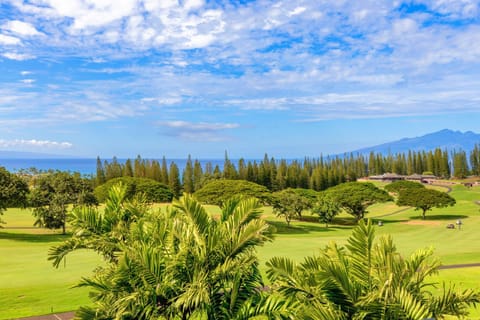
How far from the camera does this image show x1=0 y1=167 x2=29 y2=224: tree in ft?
133

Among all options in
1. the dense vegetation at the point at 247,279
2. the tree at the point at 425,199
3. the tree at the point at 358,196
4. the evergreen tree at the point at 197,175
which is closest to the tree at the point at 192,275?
the dense vegetation at the point at 247,279

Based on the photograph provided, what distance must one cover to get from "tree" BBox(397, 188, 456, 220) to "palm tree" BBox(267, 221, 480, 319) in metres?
61.2

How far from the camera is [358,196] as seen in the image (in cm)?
6344

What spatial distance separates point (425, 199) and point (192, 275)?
2486 inches

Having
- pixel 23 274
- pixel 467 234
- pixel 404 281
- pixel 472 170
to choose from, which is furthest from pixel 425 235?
pixel 472 170

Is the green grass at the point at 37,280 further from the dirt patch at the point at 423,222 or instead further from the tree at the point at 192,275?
the dirt patch at the point at 423,222

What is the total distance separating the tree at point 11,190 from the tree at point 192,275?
125ft

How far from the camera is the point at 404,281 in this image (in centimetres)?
690

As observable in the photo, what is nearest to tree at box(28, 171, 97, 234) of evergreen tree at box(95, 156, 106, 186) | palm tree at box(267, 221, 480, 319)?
palm tree at box(267, 221, 480, 319)

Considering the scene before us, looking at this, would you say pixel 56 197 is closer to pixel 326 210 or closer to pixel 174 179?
pixel 326 210

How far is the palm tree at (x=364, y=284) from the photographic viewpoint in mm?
6375

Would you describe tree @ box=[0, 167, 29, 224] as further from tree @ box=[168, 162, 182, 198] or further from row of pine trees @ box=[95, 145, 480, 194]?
tree @ box=[168, 162, 182, 198]

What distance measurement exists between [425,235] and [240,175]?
7004 cm

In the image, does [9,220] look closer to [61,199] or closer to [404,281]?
[61,199]
